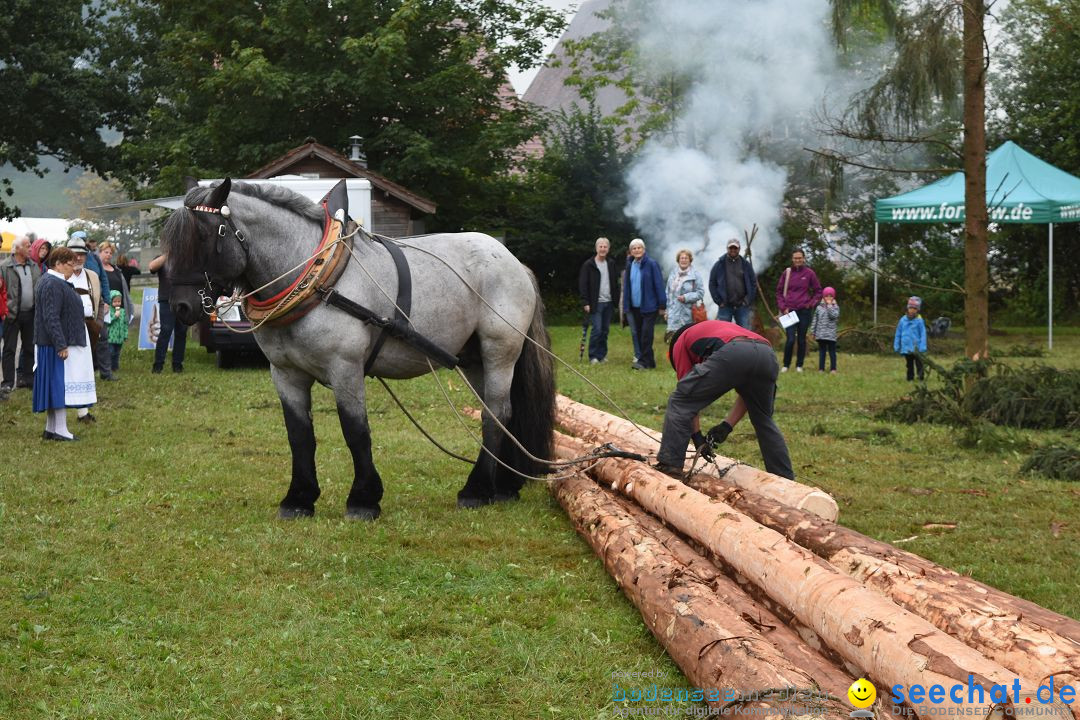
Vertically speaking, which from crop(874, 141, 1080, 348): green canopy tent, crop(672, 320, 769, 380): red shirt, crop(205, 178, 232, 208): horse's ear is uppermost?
crop(874, 141, 1080, 348): green canopy tent

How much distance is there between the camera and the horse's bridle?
650 centimetres

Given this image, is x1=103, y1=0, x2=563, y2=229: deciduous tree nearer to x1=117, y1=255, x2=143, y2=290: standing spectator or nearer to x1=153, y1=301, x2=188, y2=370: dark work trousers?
x1=117, y1=255, x2=143, y2=290: standing spectator

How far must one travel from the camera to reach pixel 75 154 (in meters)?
33.3

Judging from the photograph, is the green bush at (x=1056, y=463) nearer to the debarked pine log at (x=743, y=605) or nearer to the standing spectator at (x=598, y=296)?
the debarked pine log at (x=743, y=605)

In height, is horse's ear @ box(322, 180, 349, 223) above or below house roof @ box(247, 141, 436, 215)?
below

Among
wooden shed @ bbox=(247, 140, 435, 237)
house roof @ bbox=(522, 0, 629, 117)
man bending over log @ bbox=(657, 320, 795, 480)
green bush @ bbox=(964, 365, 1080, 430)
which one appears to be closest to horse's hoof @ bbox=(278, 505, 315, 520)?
man bending over log @ bbox=(657, 320, 795, 480)

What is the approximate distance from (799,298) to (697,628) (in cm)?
1336

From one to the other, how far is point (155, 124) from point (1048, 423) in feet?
87.5

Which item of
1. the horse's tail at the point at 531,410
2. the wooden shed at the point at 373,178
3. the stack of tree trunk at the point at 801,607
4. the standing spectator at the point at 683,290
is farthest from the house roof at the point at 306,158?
the stack of tree trunk at the point at 801,607

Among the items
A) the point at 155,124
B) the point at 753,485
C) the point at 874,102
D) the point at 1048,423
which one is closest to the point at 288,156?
the point at 155,124

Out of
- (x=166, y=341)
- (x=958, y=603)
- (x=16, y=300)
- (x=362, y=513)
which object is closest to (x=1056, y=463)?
(x=958, y=603)

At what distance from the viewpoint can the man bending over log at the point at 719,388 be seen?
718 cm

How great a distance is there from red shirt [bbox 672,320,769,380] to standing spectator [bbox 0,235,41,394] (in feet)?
29.9

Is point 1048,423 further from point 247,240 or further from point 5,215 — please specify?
point 5,215
